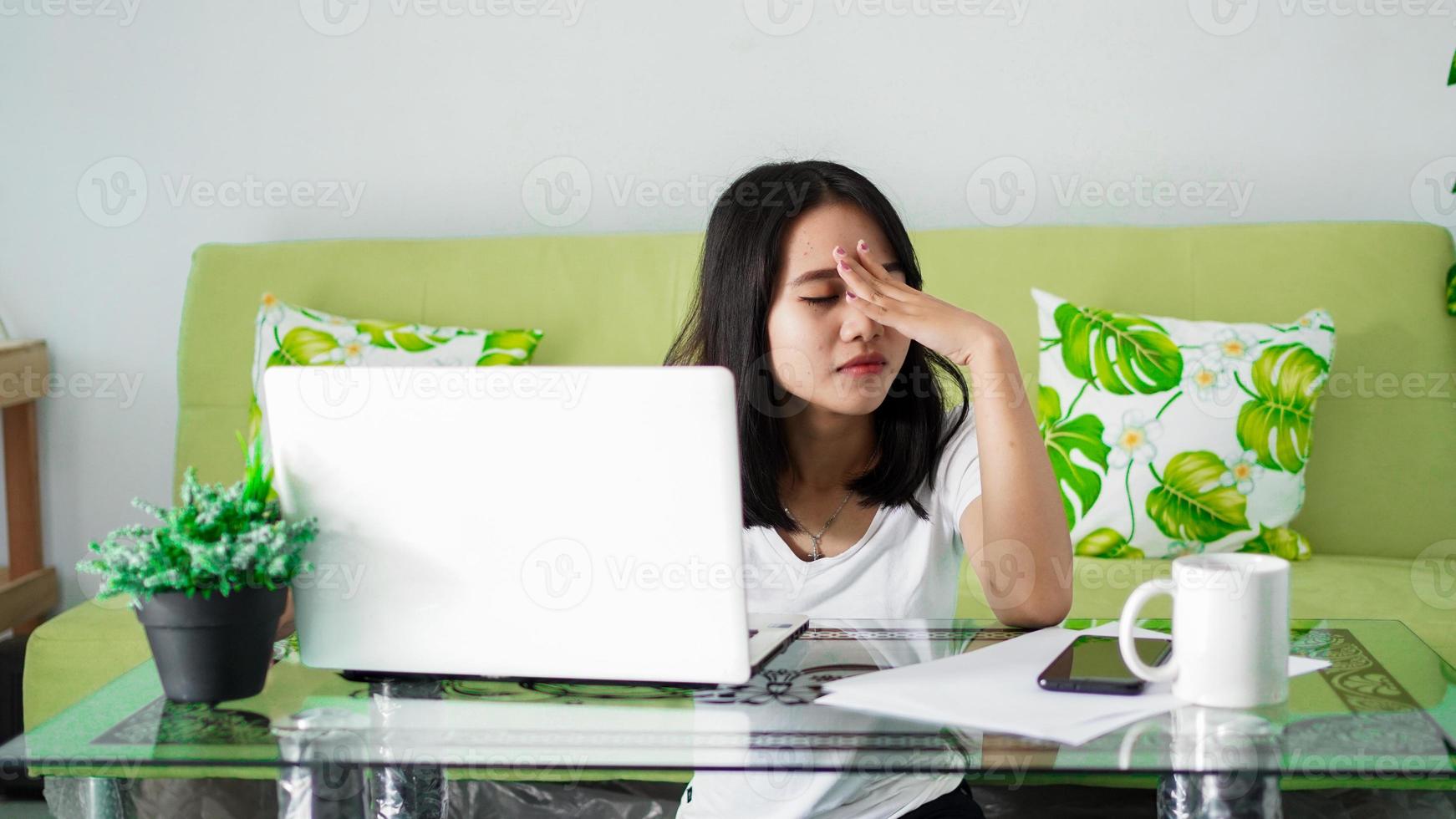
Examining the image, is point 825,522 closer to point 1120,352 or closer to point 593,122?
point 1120,352

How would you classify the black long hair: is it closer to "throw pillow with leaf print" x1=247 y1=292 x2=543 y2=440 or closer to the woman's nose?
the woman's nose

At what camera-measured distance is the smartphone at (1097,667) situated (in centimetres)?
91

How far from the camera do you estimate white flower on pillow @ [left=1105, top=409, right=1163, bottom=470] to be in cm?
207

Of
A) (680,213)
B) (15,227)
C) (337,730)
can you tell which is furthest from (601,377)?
(15,227)

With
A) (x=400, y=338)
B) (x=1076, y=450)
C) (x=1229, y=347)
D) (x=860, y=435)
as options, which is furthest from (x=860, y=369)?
(x=400, y=338)

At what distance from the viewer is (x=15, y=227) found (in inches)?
104

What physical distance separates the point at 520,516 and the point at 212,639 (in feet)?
0.82

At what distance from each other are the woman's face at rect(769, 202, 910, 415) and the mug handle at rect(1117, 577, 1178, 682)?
0.38 metres

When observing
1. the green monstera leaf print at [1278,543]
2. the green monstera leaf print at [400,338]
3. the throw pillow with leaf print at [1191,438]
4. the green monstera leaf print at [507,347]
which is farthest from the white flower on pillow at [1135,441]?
the green monstera leaf print at [400,338]

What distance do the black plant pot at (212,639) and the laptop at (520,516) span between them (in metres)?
0.04

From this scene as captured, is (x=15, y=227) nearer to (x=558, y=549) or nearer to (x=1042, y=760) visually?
(x=558, y=549)

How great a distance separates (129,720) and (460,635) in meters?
0.25

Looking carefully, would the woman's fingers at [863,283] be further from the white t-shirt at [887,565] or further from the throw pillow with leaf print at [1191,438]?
the throw pillow with leaf print at [1191,438]

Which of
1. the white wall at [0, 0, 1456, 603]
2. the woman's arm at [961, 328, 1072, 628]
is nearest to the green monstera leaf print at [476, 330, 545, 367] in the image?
the white wall at [0, 0, 1456, 603]
